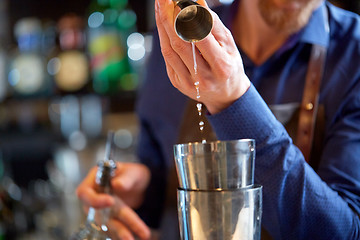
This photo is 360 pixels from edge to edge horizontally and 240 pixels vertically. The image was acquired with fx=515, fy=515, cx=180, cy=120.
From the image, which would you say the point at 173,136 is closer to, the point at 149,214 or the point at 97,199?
the point at 149,214

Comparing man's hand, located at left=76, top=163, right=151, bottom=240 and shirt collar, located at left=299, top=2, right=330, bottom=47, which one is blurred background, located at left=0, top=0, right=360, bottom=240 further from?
shirt collar, located at left=299, top=2, right=330, bottom=47

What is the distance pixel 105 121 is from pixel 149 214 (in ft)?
3.99

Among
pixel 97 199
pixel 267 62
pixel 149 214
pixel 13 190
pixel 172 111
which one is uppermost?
pixel 267 62

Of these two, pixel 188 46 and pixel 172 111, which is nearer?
pixel 188 46

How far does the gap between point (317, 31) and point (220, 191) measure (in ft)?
1.91

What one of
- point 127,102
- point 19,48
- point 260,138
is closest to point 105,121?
point 127,102

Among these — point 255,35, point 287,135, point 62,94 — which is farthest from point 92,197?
point 62,94

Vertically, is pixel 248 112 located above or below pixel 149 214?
above

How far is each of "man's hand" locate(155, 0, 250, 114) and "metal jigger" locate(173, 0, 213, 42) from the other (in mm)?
17

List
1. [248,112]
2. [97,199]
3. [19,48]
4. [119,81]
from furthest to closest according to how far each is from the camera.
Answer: [19,48], [119,81], [97,199], [248,112]

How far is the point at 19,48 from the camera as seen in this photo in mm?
2309

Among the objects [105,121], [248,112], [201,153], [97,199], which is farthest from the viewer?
[105,121]

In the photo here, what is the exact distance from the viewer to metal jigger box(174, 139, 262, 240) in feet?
1.92

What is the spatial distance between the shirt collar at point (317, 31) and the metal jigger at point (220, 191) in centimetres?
51
